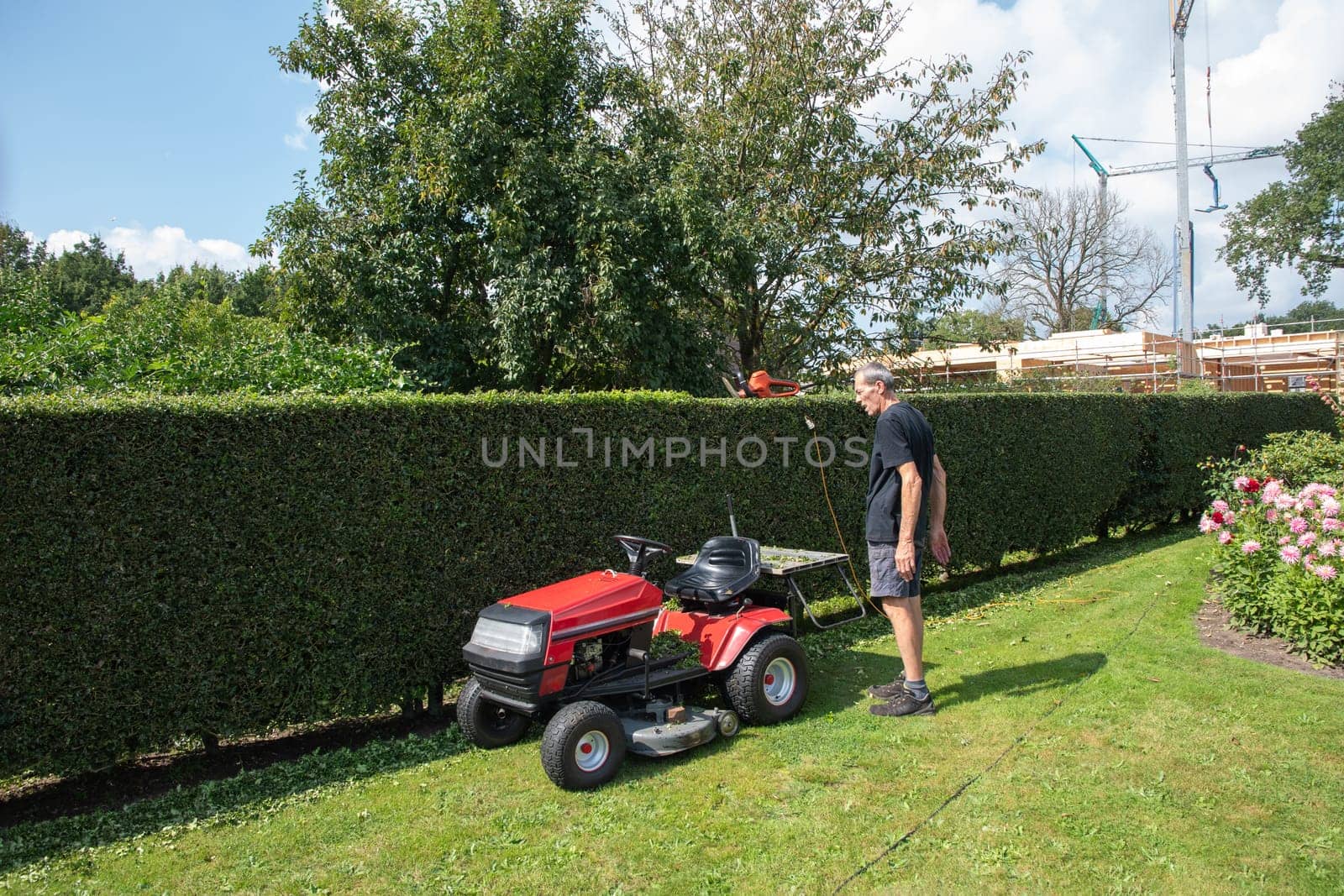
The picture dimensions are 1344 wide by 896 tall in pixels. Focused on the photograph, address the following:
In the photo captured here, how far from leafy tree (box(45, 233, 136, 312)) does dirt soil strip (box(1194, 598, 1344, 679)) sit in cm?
4374

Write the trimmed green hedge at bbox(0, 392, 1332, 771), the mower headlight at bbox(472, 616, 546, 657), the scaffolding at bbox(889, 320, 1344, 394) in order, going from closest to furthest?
the trimmed green hedge at bbox(0, 392, 1332, 771) → the mower headlight at bbox(472, 616, 546, 657) → the scaffolding at bbox(889, 320, 1344, 394)

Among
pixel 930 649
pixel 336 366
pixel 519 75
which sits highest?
pixel 519 75

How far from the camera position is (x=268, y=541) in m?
4.38

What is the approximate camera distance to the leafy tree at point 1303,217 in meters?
40.8

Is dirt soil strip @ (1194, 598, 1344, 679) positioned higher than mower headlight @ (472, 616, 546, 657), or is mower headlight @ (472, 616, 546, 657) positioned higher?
mower headlight @ (472, 616, 546, 657)

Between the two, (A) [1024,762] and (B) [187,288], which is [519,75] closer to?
(A) [1024,762]

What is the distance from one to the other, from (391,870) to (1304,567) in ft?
19.6

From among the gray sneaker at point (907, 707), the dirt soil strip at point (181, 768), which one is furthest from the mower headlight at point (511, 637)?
the gray sneaker at point (907, 707)

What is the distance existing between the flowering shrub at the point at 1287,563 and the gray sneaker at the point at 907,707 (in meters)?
2.91

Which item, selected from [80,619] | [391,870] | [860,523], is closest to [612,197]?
[860,523]

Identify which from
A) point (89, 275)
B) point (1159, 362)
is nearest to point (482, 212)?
point (1159, 362)

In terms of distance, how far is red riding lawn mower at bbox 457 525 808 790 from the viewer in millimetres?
3975

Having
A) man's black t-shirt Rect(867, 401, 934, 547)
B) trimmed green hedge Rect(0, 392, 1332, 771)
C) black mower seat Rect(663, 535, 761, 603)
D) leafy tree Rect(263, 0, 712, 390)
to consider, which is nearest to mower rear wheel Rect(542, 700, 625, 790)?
black mower seat Rect(663, 535, 761, 603)

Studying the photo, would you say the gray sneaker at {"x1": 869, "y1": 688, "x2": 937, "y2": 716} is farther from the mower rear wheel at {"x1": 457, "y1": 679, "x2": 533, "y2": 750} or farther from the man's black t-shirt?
the mower rear wheel at {"x1": 457, "y1": 679, "x2": 533, "y2": 750}
